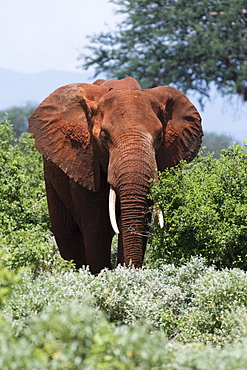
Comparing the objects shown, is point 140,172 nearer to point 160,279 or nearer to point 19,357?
point 160,279

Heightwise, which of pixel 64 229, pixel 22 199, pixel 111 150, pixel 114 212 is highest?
pixel 111 150

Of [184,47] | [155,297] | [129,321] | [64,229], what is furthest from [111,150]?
[184,47]

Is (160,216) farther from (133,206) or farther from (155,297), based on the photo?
(155,297)

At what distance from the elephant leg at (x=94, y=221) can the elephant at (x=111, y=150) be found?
0.04ft

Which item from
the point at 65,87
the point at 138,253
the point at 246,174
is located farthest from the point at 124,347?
the point at 65,87

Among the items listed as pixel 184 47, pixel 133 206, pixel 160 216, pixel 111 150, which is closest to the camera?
pixel 133 206

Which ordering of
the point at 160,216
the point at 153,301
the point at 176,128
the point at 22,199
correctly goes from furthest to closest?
the point at 22,199
the point at 176,128
the point at 160,216
the point at 153,301

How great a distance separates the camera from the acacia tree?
2766cm

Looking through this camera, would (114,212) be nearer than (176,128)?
Yes

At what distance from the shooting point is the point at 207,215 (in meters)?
7.23

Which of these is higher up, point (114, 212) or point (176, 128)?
point (176, 128)

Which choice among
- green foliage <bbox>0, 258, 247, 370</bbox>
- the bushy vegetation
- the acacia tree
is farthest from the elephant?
the acacia tree

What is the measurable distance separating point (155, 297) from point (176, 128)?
284 centimetres

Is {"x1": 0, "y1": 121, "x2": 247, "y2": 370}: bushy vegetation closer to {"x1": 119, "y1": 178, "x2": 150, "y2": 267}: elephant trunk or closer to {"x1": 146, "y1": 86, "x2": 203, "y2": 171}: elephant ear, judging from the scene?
{"x1": 119, "y1": 178, "x2": 150, "y2": 267}: elephant trunk
